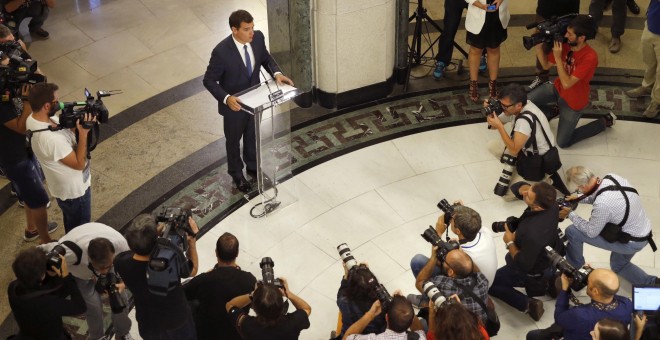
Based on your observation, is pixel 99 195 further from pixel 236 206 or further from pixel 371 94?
pixel 371 94

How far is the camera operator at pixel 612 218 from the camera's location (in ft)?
15.8

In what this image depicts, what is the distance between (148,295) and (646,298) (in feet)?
9.05

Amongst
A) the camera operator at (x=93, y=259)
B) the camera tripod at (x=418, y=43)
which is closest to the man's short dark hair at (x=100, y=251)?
the camera operator at (x=93, y=259)

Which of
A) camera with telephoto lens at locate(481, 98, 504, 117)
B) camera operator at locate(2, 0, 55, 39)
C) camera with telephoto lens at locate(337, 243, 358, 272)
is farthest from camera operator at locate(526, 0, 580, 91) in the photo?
camera operator at locate(2, 0, 55, 39)

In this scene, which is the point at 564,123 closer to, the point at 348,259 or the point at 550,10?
the point at 550,10

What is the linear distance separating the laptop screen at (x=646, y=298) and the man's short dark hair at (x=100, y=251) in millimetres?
2963

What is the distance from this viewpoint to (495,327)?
14.6ft

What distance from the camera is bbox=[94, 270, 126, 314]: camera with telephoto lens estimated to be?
4344 mm

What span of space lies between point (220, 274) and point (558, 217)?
7.12 ft

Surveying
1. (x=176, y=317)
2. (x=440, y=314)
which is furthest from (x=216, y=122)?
(x=440, y=314)

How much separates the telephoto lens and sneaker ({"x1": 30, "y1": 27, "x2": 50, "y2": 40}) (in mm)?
5973

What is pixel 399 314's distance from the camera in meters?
3.83

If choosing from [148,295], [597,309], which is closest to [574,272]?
[597,309]

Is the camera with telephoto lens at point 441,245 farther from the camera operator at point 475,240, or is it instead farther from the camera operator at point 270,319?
the camera operator at point 270,319
